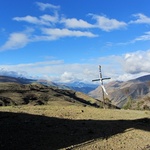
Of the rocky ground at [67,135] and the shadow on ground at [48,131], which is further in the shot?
the rocky ground at [67,135]

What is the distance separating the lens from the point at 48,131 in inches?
1003

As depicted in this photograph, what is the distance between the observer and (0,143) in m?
20.3

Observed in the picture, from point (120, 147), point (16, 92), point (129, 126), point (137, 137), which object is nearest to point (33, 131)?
point (120, 147)

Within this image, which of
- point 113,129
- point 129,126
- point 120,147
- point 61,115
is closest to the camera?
point 120,147

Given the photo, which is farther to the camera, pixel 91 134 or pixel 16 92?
pixel 16 92

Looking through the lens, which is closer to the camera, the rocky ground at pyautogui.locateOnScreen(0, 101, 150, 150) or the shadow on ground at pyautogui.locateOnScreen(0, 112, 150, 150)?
the shadow on ground at pyautogui.locateOnScreen(0, 112, 150, 150)

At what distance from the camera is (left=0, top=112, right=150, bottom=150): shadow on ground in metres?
21.2

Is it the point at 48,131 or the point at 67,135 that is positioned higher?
the point at 48,131

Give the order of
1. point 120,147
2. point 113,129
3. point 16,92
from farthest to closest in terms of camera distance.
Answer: point 16,92, point 113,129, point 120,147

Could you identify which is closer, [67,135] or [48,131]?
[67,135]

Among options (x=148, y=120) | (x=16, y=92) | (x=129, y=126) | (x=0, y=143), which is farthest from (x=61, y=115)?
(x=16, y=92)

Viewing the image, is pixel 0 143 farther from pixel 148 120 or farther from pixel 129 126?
pixel 148 120

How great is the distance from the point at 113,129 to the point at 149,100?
108 meters

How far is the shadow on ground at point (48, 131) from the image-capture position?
69.7 feet
